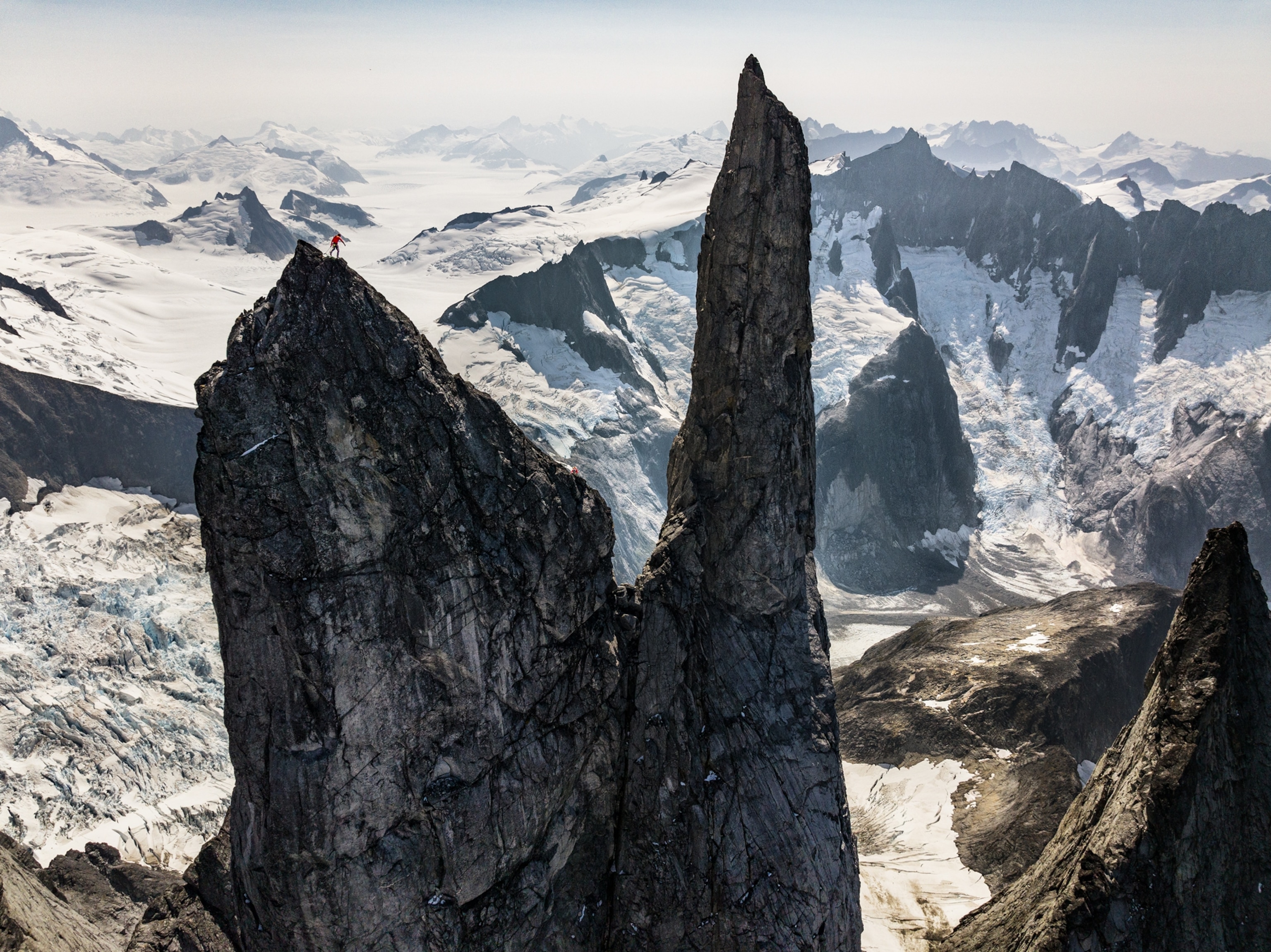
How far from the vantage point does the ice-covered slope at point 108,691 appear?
68.8 meters

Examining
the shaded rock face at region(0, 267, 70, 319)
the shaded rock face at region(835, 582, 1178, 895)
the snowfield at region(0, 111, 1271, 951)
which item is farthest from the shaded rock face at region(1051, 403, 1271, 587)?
the shaded rock face at region(0, 267, 70, 319)

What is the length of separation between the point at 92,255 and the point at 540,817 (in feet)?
751

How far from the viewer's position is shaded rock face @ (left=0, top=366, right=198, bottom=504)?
355ft

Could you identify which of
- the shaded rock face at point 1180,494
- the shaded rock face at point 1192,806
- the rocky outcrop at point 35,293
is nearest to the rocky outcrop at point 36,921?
the shaded rock face at point 1192,806

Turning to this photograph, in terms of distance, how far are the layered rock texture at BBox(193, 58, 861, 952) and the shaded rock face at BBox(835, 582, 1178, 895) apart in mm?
25226

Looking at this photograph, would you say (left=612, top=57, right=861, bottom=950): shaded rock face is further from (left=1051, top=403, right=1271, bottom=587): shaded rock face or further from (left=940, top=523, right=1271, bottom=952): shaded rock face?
(left=1051, top=403, right=1271, bottom=587): shaded rock face

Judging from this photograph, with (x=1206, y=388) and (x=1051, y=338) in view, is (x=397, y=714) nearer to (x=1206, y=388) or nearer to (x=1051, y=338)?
(x=1206, y=388)

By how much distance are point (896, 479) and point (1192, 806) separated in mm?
140126

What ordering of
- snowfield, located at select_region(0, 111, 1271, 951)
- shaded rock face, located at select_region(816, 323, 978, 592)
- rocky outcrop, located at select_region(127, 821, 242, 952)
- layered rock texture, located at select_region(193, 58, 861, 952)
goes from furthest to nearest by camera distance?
shaded rock face, located at select_region(816, 323, 978, 592), snowfield, located at select_region(0, 111, 1271, 951), rocky outcrop, located at select_region(127, 821, 242, 952), layered rock texture, located at select_region(193, 58, 861, 952)

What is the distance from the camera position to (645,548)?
140 meters

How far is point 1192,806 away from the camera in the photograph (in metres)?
26.3

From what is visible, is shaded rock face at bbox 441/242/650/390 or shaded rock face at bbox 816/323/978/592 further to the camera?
shaded rock face at bbox 441/242/650/390

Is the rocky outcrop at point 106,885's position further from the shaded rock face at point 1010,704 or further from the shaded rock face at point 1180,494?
the shaded rock face at point 1180,494

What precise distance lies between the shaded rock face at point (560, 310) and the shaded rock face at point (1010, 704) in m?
94.2
